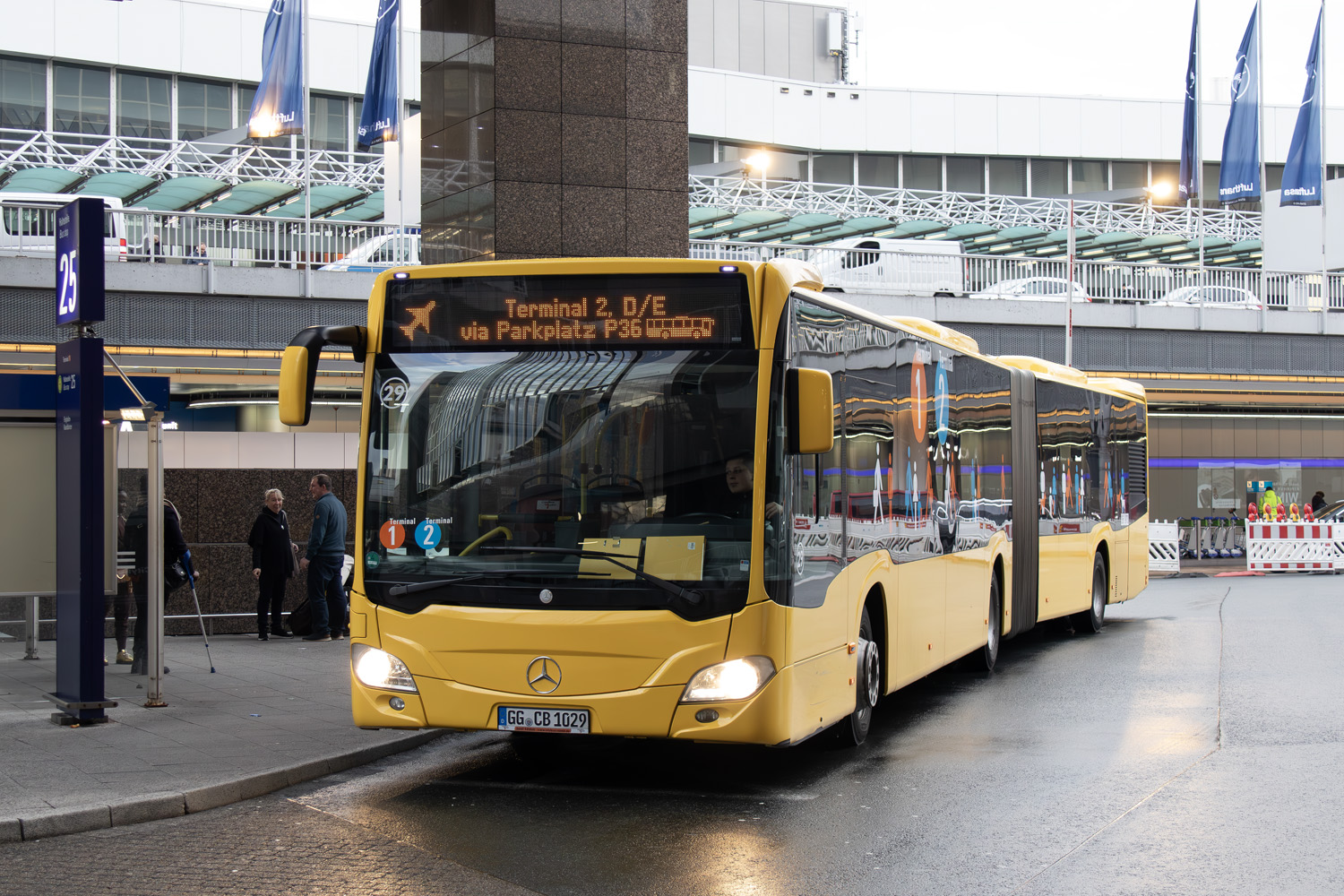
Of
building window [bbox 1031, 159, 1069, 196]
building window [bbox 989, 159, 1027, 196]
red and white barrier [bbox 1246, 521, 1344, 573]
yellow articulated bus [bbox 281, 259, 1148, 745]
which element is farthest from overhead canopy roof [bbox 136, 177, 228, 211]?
building window [bbox 1031, 159, 1069, 196]

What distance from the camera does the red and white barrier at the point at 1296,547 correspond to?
94.1ft

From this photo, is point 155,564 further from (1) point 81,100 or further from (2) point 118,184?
(1) point 81,100

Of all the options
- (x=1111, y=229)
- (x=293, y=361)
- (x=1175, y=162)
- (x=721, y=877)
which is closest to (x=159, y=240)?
(x=293, y=361)

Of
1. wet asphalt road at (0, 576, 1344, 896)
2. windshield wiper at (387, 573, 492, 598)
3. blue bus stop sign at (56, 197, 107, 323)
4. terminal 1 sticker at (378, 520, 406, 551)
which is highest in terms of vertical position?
blue bus stop sign at (56, 197, 107, 323)

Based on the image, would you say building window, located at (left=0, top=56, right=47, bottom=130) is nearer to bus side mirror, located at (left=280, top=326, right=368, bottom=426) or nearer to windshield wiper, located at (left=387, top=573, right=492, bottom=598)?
bus side mirror, located at (left=280, top=326, right=368, bottom=426)

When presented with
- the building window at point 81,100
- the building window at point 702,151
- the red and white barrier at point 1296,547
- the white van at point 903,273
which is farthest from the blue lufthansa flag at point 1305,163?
the building window at point 81,100

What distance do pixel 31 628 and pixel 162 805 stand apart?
23.8 feet

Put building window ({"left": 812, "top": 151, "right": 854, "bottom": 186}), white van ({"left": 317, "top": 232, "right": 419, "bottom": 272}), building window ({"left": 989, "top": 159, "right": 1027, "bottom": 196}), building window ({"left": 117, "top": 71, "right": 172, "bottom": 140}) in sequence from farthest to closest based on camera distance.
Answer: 1. building window ({"left": 989, "top": 159, "right": 1027, "bottom": 196})
2. building window ({"left": 812, "top": 151, "right": 854, "bottom": 186})
3. building window ({"left": 117, "top": 71, "right": 172, "bottom": 140})
4. white van ({"left": 317, "top": 232, "right": 419, "bottom": 272})

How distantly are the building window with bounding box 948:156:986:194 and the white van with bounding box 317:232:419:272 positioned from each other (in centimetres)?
3162

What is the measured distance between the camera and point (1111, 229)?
1711 inches

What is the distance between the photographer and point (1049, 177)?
5281cm

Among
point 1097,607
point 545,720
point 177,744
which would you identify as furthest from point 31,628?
point 1097,607

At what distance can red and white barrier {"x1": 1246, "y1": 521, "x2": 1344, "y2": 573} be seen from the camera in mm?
28688

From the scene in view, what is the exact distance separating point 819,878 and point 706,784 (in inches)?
87.1
